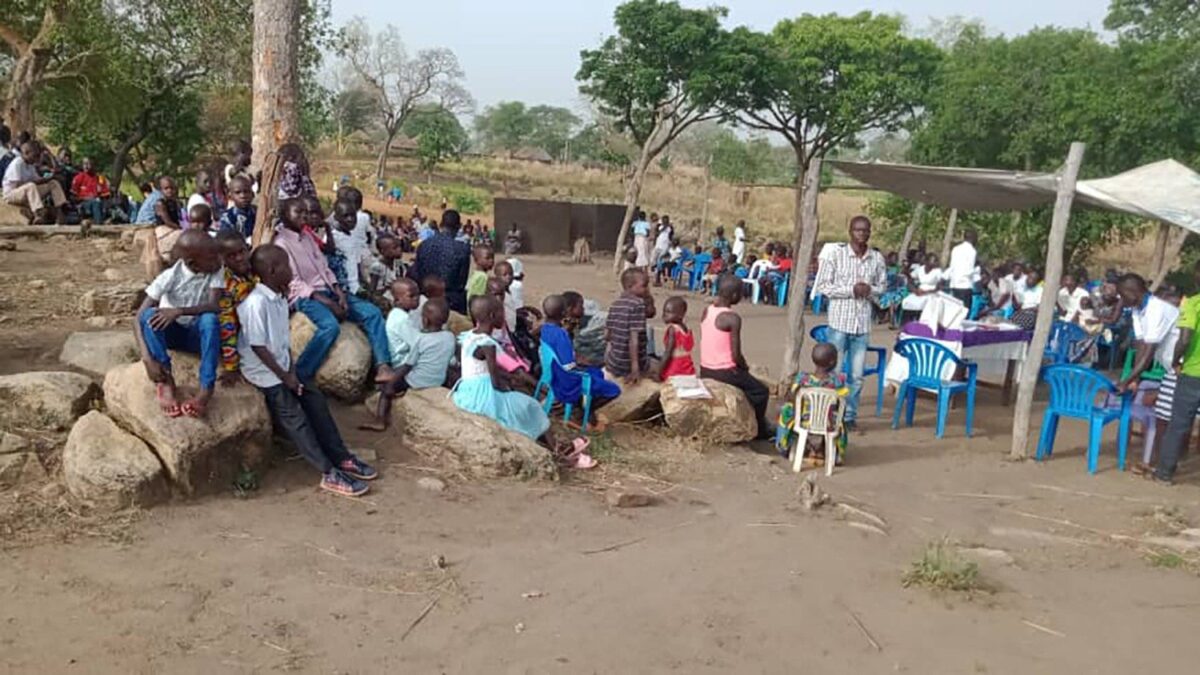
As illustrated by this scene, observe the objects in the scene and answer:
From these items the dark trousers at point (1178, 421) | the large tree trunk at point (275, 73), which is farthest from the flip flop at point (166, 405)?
the dark trousers at point (1178, 421)

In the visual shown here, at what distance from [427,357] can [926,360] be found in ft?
13.5

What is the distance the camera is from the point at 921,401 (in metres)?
9.08

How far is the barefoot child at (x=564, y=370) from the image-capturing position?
260 inches

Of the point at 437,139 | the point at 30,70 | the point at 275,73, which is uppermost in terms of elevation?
the point at 437,139

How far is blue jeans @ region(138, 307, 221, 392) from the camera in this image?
4621 millimetres

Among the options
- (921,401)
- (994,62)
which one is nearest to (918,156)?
(994,62)

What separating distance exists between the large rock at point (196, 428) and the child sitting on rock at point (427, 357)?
3.66 feet

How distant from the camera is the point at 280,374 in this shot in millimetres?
A: 4875

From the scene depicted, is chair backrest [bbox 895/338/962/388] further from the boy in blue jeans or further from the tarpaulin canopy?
the boy in blue jeans

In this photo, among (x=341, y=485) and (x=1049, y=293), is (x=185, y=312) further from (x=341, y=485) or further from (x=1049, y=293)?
(x=1049, y=293)

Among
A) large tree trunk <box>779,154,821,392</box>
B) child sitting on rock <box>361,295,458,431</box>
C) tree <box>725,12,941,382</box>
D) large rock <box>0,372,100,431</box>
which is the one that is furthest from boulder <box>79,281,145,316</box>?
tree <box>725,12,941,382</box>

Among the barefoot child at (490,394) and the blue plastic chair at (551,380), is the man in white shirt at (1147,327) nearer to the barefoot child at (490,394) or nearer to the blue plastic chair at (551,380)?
the blue plastic chair at (551,380)

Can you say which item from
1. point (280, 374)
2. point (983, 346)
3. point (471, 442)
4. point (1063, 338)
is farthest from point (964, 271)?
point (280, 374)

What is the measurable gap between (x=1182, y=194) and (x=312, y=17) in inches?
630
